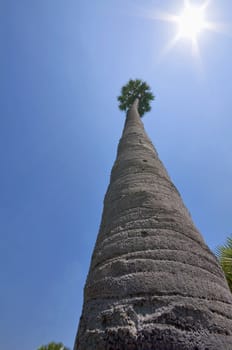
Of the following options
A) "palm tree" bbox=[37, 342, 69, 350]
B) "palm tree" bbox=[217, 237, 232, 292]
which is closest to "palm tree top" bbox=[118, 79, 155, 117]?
"palm tree" bbox=[217, 237, 232, 292]

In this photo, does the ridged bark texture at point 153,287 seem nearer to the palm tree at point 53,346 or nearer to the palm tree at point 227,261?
the palm tree at point 227,261

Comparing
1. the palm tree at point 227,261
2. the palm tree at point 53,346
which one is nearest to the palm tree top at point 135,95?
the palm tree at point 227,261

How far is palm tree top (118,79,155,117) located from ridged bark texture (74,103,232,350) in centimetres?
1262

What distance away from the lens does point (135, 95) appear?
49.3ft

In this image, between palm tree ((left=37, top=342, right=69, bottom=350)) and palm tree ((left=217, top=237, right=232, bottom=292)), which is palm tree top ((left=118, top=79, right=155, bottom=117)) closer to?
palm tree ((left=217, top=237, right=232, bottom=292))

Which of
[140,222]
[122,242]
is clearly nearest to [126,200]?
[140,222]

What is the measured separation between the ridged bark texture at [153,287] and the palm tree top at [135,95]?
41.4 feet

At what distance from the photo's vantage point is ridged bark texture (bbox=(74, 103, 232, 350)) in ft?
4.55

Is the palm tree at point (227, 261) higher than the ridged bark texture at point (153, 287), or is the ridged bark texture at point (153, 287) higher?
the palm tree at point (227, 261)

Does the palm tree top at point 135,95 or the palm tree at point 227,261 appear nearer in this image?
the palm tree at point 227,261

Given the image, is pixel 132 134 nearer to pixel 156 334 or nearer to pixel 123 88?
pixel 156 334

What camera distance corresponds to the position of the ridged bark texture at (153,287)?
1387 mm

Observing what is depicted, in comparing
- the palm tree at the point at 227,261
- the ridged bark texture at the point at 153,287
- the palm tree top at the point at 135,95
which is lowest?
the ridged bark texture at the point at 153,287

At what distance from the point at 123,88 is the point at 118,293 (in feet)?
48.7
